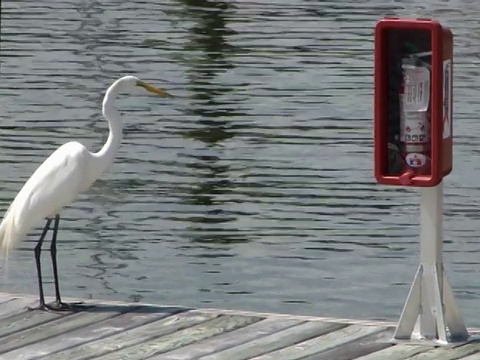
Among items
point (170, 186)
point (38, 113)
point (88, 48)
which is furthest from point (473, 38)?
point (170, 186)

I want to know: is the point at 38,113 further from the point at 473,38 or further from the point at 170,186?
the point at 473,38

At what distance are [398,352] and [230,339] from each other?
2.46 ft

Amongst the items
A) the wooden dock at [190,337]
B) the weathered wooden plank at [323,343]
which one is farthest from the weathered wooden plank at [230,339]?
the weathered wooden plank at [323,343]

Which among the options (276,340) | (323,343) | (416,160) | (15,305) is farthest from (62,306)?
(416,160)

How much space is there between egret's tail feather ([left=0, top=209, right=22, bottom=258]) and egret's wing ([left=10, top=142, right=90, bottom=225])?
6cm

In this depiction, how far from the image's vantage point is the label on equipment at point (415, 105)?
6613 millimetres

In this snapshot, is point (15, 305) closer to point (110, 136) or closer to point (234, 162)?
point (110, 136)

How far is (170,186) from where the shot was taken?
12.7 m

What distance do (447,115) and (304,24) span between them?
14.9m

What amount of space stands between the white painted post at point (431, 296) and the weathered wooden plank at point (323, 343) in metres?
0.20

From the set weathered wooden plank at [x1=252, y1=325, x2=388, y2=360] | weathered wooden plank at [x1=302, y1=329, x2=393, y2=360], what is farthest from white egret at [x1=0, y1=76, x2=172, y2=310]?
weathered wooden plank at [x1=302, y1=329, x2=393, y2=360]

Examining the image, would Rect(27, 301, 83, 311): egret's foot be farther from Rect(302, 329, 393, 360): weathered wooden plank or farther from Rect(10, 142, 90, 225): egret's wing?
Rect(302, 329, 393, 360): weathered wooden plank

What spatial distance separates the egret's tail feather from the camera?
790 cm

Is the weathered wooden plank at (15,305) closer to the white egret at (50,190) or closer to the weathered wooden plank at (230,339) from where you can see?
the white egret at (50,190)
